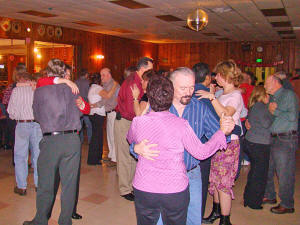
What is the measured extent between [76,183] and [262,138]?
81.9 inches

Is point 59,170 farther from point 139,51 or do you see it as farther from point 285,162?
point 139,51

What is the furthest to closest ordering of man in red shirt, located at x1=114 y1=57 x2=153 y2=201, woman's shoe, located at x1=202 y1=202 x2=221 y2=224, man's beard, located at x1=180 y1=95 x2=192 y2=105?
man in red shirt, located at x1=114 y1=57 x2=153 y2=201, woman's shoe, located at x1=202 y1=202 x2=221 y2=224, man's beard, located at x1=180 y1=95 x2=192 y2=105

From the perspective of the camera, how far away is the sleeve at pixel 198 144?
182 cm

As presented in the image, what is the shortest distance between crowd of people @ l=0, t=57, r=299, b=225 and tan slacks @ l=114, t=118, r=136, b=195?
0.5 inches

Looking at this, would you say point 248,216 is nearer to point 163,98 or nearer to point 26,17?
point 163,98

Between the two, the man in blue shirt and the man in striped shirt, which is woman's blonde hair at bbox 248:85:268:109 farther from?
the man in striped shirt

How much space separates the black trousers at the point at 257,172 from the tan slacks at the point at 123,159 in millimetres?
1468

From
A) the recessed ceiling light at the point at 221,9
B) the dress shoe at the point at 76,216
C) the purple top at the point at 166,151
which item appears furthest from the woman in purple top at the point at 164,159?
the recessed ceiling light at the point at 221,9

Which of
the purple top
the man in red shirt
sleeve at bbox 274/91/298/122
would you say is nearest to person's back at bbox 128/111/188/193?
the purple top

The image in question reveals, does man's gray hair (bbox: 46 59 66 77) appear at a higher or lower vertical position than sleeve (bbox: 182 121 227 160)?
higher

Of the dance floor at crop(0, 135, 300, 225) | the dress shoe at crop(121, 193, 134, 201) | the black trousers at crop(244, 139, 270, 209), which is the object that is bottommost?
the dance floor at crop(0, 135, 300, 225)

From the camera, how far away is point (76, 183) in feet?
9.70

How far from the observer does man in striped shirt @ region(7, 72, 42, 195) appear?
3984mm

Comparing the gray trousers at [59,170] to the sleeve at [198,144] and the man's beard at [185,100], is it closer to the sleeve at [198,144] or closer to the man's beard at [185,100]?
the man's beard at [185,100]
